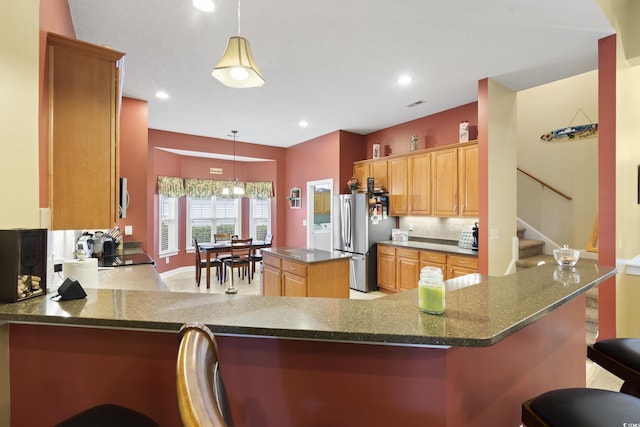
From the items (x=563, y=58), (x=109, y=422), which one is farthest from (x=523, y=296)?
(x=563, y=58)

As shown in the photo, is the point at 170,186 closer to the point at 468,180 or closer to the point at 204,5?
the point at 204,5

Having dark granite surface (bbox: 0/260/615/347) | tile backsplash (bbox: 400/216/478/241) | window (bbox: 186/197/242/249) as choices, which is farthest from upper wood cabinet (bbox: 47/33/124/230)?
window (bbox: 186/197/242/249)

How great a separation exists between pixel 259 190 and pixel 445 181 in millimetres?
4517

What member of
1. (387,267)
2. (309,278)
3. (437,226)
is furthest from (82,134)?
(437,226)

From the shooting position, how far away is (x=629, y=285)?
2721 mm

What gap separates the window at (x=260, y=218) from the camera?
761 cm

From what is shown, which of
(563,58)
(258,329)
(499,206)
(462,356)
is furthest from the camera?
(499,206)

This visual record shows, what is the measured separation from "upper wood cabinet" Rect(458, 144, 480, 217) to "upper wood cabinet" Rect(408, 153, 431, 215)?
20.4 inches

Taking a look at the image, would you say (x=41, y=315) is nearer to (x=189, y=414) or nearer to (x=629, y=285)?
(x=189, y=414)

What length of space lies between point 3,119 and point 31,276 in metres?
0.64

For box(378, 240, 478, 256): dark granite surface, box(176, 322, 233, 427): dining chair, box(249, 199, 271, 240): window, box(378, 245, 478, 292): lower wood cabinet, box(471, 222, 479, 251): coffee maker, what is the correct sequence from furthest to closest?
box(249, 199, 271, 240): window
box(471, 222, 479, 251): coffee maker
box(378, 240, 478, 256): dark granite surface
box(378, 245, 478, 292): lower wood cabinet
box(176, 322, 233, 427): dining chair

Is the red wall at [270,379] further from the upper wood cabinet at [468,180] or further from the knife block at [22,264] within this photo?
the upper wood cabinet at [468,180]

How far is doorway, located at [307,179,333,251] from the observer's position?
629 centimetres

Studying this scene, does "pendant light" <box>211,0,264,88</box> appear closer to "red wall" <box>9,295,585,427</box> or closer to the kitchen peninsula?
the kitchen peninsula
